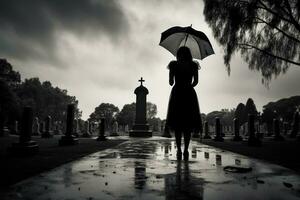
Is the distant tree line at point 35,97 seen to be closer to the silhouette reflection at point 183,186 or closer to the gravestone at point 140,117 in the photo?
the gravestone at point 140,117

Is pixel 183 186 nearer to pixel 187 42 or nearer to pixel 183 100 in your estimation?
pixel 183 100

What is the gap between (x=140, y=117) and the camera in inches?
881

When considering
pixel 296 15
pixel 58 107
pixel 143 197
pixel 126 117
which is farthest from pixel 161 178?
pixel 126 117

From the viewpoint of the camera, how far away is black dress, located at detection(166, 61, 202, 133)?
4617 millimetres

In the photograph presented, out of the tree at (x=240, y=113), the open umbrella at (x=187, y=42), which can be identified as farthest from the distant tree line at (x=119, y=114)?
the open umbrella at (x=187, y=42)

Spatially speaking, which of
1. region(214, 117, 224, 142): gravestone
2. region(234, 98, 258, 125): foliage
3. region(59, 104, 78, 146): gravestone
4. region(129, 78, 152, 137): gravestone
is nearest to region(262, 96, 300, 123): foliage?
region(234, 98, 258, 125): foliage

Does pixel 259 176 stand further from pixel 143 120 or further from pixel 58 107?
pixel 58 107

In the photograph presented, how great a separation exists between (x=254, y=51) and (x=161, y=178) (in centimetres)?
1098

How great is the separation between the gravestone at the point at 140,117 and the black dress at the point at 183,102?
16988mm

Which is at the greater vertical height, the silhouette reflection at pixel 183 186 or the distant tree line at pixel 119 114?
the distant tree line at pixel 119 114

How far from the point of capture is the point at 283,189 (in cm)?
222

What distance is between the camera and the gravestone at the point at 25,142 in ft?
18.4

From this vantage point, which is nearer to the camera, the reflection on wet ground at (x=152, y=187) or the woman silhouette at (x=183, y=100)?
the reflection on wet ground at (x=152, y=187)

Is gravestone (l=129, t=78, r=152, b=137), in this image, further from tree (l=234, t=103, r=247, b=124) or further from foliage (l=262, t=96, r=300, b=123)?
tree (l=234, t=103, r=247, b=124)
